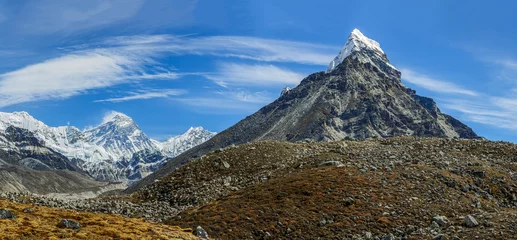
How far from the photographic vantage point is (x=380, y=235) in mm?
29062

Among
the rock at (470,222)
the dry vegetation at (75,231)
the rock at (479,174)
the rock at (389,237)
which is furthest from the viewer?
the rock at (479,174)

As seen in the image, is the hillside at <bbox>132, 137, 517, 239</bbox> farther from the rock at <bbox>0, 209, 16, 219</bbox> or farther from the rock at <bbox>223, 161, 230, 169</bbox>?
the rock at <bbox>0, 209, 16, 219</bbox>

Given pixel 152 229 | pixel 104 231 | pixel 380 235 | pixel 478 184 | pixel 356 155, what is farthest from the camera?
pixel 356 155

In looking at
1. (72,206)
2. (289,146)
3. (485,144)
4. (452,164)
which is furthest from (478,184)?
(72,206)

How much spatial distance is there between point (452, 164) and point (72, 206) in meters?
38.5

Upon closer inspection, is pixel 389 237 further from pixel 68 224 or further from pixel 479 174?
pixel 68 224

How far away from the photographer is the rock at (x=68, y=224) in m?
23.6

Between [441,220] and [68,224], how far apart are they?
83.3 feet

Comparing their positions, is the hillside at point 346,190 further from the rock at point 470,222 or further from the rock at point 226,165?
the rock at point 470,222

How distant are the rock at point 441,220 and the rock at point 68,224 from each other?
24539 mm

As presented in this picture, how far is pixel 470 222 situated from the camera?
28547 mm

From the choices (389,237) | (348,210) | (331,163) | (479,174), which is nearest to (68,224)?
(348,210)

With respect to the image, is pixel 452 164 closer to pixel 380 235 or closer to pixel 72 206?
pixel 380 235

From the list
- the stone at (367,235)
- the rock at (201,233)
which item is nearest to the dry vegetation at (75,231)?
the rock at (201,233)
